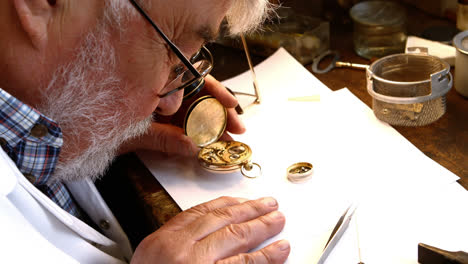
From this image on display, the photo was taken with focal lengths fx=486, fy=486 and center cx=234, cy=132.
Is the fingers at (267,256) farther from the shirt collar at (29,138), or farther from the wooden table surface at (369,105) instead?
the shirt collar at (29,138)

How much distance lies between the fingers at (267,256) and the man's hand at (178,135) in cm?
48

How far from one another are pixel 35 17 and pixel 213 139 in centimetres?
71

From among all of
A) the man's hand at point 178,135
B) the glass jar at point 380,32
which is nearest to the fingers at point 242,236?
the man's hand at point 178,135

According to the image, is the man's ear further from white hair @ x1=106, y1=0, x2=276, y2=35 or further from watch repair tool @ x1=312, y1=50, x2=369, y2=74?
watch repair tool @ x1=312, y1=50, x2=369, y2=74

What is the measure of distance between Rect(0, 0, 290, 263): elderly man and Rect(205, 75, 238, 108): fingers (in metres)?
0.20

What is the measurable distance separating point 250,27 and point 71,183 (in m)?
0.70

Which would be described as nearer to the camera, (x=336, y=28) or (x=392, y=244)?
(x=392, y=244)

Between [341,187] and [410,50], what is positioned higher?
[410,50]

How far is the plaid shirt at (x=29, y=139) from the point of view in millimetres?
1011

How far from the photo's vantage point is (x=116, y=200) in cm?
176

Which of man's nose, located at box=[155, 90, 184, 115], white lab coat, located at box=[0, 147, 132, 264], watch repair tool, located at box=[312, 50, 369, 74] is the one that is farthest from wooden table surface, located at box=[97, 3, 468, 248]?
man's nose, located at box=[155, 90, 184, 115]

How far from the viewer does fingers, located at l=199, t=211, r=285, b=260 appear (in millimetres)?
1131

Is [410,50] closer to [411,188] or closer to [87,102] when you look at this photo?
[411,188]

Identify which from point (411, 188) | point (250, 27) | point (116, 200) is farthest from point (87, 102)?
point (411, 188)
